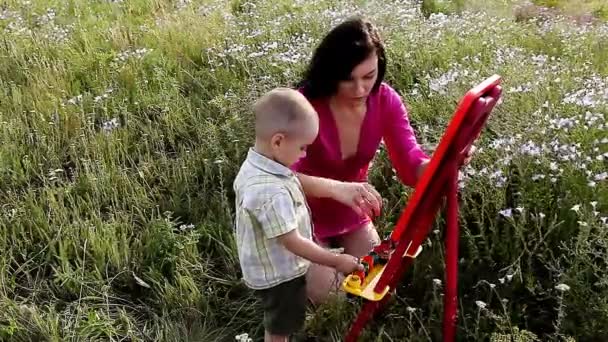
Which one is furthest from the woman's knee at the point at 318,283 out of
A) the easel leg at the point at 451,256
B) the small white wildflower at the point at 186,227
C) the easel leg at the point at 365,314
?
the small white wildflower at the point at 186,227

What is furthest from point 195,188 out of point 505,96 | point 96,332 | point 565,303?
point 565,303

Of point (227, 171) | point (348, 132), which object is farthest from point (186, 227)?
point (348, 132)

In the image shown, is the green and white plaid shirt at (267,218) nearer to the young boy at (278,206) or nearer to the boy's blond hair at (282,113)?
the young boy at (278,206)

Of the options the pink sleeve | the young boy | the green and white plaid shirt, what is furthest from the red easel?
the pink sleeve

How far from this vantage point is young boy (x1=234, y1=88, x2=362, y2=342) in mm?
2740

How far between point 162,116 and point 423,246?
2.33 metres

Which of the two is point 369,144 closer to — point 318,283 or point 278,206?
point 318,283

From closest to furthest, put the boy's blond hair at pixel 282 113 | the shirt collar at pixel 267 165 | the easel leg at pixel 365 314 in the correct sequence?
the boy's blond hair at pixel 282 113
the shirt collar at pixel 267 165
the easel leg at pixel 365 314

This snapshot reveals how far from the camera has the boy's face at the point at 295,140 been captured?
274 cm

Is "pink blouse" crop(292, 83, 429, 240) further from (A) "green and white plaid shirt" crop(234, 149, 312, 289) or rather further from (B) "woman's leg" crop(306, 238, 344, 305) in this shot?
(A) "green and white plaid shirt" crop(234, 149, 312, 289)

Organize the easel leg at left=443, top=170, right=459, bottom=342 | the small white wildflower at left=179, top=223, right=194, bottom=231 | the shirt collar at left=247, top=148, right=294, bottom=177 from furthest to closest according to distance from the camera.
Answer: the small white wildflower at left=179, top=223, right=194, bottom=231 → the shirt collar at left=247, top=148, right=294, bottom=177 → the easel leg at left=443, top=170, right=459, bottom=342

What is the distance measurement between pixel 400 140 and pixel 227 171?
58.0 inches

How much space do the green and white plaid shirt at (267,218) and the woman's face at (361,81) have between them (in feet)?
1.76

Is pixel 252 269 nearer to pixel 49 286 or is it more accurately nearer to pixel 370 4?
pixel 49 286
